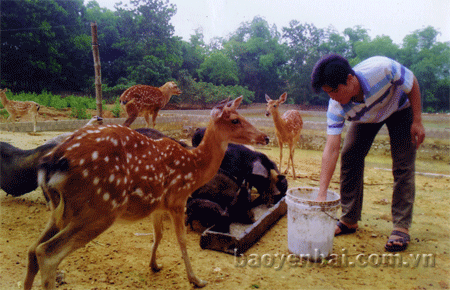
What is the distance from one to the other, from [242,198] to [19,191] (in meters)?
2.53

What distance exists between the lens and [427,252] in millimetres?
3250

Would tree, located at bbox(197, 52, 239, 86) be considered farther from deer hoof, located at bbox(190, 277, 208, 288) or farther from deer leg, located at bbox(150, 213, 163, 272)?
deer hoof, located at bbox(190, 277, 208, 288)

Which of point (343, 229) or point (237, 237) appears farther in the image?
point (343, 229)

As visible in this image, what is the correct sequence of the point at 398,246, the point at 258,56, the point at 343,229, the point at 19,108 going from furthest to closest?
the point at 258,56 < the point at 19,108 < the point at 343,229 < the point at 398,246

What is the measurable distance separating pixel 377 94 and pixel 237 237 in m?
1.97

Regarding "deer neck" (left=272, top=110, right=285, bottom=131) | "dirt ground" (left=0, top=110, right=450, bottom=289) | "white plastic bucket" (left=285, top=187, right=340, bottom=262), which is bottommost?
"dirt ground" (left=0, top=110, right=450, bottom=289)

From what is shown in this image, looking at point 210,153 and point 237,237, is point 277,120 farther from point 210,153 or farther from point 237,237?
point 210,153

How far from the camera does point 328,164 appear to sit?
3.11 m

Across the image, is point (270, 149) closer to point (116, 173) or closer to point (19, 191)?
point (19, 191)

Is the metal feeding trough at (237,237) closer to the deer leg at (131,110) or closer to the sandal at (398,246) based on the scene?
the sandal at (398,246)

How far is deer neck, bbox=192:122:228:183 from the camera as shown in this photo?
2707 millimetres

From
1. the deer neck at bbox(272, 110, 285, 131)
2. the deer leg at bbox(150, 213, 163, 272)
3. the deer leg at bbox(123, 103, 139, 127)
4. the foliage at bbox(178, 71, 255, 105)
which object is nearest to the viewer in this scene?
the deer leg at bbox(150, 213, 163, 272)

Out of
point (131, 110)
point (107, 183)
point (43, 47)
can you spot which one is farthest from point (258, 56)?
point (107, 183)

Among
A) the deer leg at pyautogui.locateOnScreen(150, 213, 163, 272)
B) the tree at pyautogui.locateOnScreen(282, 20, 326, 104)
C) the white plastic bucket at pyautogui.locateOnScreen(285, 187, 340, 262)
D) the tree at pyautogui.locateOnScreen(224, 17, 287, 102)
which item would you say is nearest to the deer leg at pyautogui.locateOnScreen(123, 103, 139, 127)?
the deer leg at pyautogui.locateOnScreen(150, 213, 163, 272)
